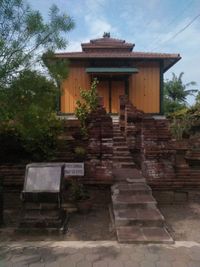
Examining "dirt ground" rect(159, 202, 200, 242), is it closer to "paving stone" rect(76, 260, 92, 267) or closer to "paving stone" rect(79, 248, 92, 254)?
"paving stone" rect(79, 248, 92, 254)

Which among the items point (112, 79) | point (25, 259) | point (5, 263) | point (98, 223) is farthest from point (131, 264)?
point (112, 79)


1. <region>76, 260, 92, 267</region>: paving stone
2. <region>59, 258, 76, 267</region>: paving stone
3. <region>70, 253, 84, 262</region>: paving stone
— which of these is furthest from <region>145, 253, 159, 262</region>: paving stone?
<region>59, 258, 76, 267</region>: paving stone

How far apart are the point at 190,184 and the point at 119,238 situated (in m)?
2.98

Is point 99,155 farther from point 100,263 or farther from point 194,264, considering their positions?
point 194,264

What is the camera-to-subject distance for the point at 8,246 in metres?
4.91

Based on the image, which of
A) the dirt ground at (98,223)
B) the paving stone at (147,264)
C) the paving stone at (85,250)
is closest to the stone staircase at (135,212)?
the dirt ground at (98,223)

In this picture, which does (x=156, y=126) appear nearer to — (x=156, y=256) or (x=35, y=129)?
(x=35, y=129)

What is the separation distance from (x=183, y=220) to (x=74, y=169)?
249 centimetres

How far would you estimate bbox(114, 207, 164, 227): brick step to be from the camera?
5.64 m

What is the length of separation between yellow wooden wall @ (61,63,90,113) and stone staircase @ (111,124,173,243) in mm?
8615

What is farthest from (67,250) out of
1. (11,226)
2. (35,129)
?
(35,129)

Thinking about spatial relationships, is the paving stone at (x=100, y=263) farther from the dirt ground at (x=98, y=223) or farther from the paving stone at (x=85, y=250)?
the dirt ground at (x=98, y=223)

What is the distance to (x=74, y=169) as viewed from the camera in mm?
7203

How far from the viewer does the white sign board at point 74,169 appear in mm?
7176
